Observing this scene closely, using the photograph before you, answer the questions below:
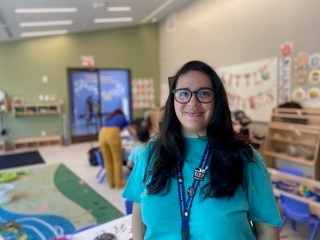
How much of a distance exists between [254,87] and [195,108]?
4.18 meters

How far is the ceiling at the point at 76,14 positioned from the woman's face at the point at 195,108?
159 inches

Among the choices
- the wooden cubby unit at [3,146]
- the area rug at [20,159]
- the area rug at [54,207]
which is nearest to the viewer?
the area rug at [54,207]

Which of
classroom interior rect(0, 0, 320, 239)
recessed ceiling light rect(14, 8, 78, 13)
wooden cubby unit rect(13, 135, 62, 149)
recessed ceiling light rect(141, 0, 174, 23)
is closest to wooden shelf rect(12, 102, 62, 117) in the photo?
classroom interior rect(0, 0, 320, 239)

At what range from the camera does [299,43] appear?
383 centimetres

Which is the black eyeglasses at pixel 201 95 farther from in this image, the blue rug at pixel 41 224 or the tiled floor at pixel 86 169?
the blue rug at pixel 41 224

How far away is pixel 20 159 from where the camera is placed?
18.9 feet

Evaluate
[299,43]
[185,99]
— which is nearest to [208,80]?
[185,99]

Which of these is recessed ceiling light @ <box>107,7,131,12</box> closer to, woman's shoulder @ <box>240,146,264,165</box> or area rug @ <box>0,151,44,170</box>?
area rug @ <box>0,151,44,170</box>

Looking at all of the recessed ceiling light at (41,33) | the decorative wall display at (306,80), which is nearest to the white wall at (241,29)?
the decorative wall display at (306,80)

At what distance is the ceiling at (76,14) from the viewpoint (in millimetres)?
4270

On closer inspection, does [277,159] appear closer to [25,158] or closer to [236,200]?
[236,200]

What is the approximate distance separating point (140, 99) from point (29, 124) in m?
3.32

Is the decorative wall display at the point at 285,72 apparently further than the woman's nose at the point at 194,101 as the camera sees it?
Yes

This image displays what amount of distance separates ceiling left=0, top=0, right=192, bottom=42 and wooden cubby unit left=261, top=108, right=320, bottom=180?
3.68 meters
